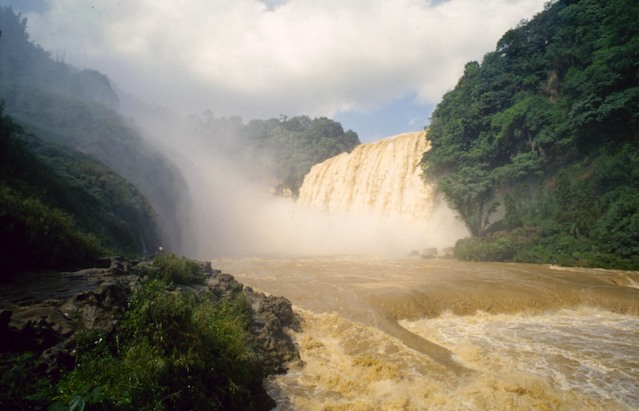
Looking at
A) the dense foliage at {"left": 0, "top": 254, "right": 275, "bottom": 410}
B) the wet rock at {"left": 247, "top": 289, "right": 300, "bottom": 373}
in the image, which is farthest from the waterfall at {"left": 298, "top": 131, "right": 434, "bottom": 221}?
the dense foliage at {"left": 0, "top": 254, "right": 275, "bottom": 410}

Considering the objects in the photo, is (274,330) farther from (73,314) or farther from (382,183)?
(382,183)

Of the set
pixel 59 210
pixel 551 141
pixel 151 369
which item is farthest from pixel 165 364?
pixel 551 141

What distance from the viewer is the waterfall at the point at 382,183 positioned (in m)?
33.6

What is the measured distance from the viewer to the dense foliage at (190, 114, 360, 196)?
6203 cm

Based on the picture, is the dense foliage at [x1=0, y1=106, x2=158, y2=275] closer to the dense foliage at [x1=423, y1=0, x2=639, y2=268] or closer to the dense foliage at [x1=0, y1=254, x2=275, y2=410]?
the dense foliage at [x1=0, y1=254, x2=275, y2=410]

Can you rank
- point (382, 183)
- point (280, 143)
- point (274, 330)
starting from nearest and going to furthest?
point (274, 330) → point (382, 183) → point (280, 143)

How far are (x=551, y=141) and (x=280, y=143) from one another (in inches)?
2075

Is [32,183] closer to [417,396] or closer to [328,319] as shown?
[328,319]

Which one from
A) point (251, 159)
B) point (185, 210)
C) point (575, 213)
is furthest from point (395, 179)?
point (251, 159)

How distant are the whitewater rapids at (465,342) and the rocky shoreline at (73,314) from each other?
2.75 feet

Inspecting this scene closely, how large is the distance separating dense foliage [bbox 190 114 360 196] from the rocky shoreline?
4876 cm

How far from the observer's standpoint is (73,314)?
231 inches

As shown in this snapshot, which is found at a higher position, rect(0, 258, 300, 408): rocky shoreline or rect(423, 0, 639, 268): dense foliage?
rect(423, 0, 639, 268): dense foliage

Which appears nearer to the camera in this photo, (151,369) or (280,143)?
(151,369)
